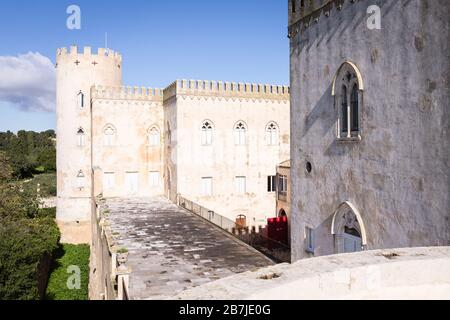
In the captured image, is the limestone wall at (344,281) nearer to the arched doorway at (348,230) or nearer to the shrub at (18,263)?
the arched doorway at (348,230)

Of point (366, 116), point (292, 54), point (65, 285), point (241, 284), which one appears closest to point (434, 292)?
point (241, 284)

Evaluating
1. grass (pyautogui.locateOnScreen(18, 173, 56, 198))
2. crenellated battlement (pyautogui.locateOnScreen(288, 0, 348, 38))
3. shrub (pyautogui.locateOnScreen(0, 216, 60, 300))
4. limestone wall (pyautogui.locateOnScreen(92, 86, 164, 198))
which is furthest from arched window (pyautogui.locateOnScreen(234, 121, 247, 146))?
grass (pyautogui.locateOnScreen(18, 173, 56, 198))

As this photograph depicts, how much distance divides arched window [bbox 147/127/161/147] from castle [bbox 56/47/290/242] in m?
0.07

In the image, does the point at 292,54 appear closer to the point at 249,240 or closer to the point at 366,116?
the point at 366,116

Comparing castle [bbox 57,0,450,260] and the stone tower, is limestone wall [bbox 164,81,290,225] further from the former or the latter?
castle [bbox 57,0,450,260]

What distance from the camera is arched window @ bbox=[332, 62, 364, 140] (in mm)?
9930

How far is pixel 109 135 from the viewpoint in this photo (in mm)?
28719

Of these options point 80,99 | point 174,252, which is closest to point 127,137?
point 80,99

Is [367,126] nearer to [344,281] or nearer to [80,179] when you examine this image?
[344,281]

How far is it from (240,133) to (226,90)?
3036 mm

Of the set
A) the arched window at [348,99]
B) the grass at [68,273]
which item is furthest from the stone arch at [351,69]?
the grass at [68,273]

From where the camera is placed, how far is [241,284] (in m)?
4.45

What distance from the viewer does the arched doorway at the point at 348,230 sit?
9867 mm

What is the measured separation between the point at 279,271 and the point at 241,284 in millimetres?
575
